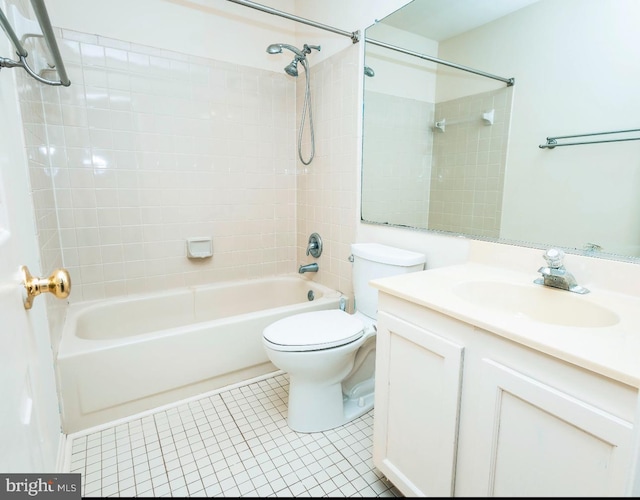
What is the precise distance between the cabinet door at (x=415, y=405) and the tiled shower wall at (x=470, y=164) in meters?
0.68

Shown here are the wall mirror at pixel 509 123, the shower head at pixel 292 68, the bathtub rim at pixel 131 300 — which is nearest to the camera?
the wall mirror at pixel 509 123

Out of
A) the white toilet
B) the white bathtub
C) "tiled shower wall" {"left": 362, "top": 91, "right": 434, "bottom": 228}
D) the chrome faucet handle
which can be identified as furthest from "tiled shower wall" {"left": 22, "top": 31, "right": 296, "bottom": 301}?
the chrome faucet handle

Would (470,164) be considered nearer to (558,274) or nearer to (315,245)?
(558,274)

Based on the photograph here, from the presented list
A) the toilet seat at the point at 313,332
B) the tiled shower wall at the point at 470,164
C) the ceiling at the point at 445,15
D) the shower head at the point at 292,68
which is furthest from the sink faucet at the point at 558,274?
the shower head at the point at 292,68

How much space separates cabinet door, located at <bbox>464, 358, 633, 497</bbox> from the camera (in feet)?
2.17

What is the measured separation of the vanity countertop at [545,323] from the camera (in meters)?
0.69

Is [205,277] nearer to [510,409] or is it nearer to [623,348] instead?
[510,409]

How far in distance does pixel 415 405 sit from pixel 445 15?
1.74 m

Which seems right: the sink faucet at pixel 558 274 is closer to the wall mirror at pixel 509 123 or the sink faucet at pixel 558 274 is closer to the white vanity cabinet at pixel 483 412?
the wall mirror at pixel 509 123

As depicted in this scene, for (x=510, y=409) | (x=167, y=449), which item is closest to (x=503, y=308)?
(x=510, y=409)

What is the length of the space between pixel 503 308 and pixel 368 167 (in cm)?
114

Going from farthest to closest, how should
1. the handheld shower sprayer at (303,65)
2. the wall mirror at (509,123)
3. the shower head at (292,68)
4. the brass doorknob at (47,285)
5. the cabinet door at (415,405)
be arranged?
the shower head at (292,68)
the handheld shower sprayer at (303,65)
the wall mirror at (509,123)
the cabinet door at (415,405)
the brass doorknob at (47,285)

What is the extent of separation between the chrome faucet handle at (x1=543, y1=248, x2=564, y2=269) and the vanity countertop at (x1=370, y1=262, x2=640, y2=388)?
77 millimetres

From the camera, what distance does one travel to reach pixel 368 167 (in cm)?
207
